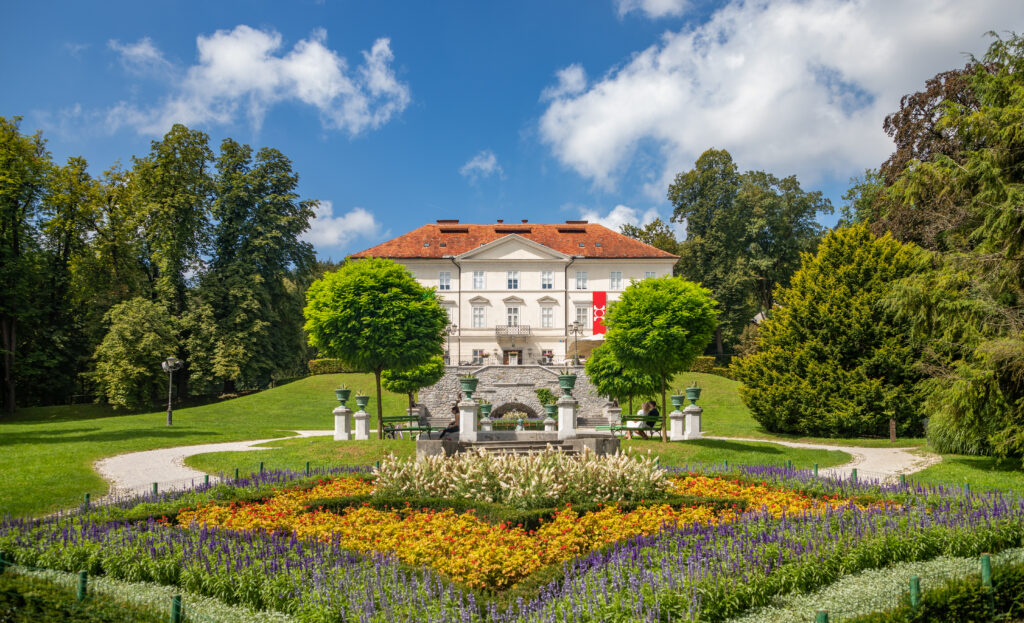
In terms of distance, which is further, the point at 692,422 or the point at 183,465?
the point at 692,422

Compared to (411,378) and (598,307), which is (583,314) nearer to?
(598,307)

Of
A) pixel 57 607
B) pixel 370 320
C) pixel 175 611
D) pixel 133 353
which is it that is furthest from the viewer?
pixel 133 353

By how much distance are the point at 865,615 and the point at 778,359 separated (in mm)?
19664

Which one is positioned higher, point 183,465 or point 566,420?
point 566,420

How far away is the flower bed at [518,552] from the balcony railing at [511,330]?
3750cm

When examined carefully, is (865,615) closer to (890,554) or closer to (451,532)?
(890,554)

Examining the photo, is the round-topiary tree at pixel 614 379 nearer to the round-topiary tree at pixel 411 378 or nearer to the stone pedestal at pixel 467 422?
the round-topiary tree at pixel 411 378

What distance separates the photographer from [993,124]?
1291cm

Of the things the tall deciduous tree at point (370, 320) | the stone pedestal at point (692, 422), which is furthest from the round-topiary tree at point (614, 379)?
the tall deciduous tree at point (370, 320)

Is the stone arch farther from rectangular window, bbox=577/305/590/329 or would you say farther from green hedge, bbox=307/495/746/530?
green hedge, bbox=307/495/746/530

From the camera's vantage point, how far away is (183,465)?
586 inches

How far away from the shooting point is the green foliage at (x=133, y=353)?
30.8 meters

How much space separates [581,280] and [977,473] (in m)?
35.2

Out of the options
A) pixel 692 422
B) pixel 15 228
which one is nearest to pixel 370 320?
pixel 692 422
